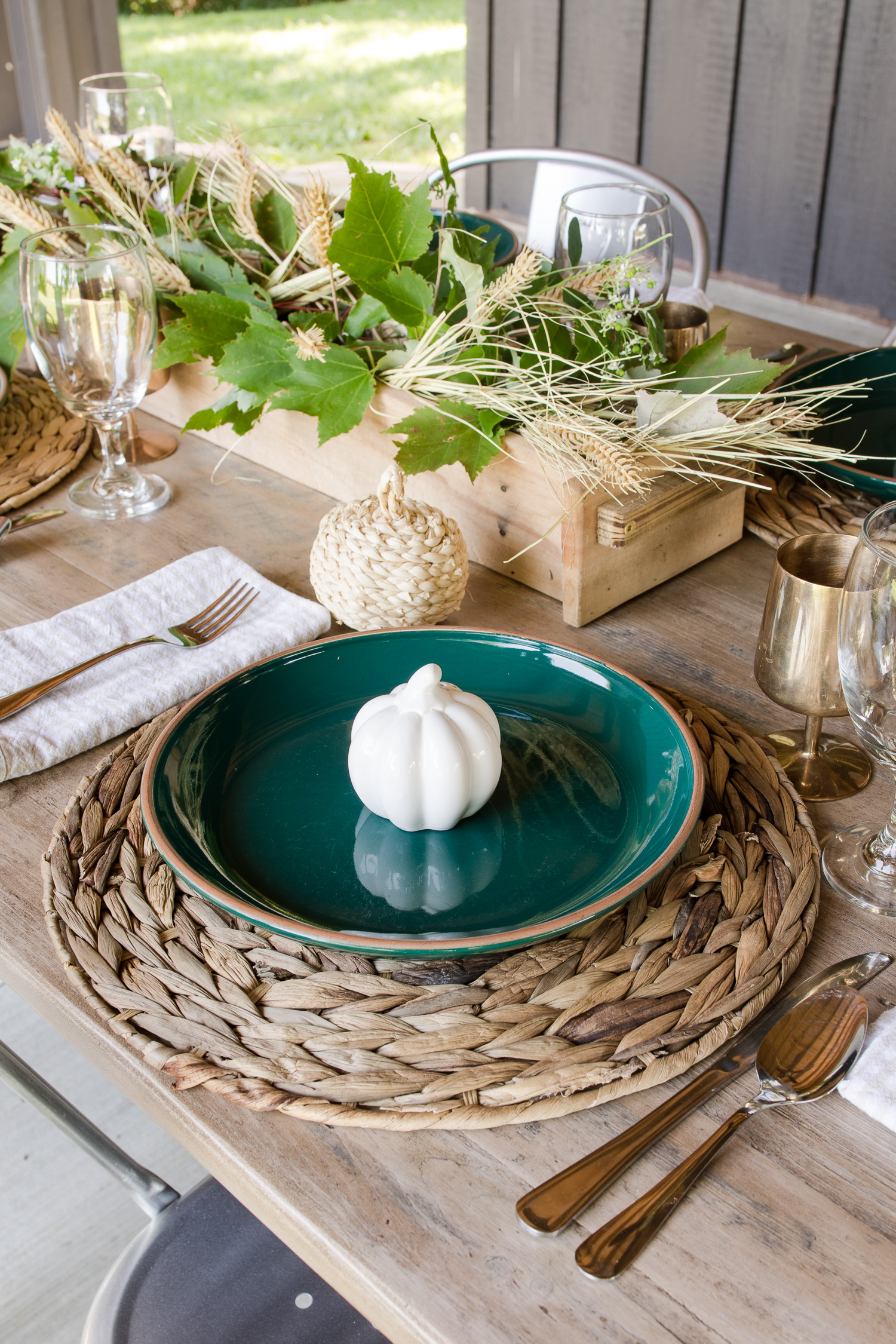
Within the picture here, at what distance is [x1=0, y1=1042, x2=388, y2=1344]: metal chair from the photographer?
0.72 meters

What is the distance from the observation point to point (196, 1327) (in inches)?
28.1


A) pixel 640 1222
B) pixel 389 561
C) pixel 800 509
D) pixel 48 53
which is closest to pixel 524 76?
pixel 48 53

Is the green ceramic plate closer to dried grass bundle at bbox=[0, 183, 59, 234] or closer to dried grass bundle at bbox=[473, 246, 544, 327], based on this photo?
A: dried grass bundle at bbox=[473, 246, 544, 327]

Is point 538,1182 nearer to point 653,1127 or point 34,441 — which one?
point 653,1127

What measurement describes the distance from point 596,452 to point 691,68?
8.23 feet

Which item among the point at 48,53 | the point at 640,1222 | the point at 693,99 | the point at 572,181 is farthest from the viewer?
the point at 48,53

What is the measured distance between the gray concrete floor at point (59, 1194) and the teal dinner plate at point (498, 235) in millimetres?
1033

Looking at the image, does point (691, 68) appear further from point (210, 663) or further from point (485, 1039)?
point (485, 1039)

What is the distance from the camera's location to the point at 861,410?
1.08 m

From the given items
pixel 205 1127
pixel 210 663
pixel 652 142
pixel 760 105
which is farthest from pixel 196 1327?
pixel 652 142

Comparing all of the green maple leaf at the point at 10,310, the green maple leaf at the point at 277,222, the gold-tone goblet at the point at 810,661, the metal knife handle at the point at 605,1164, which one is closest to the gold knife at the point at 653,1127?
the metal knife handle at the point at 605,1164

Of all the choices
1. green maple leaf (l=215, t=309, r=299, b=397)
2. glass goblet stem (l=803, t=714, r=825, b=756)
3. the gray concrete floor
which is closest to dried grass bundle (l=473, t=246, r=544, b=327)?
green maple leaf (l=215, t=309, r=299, b=397)

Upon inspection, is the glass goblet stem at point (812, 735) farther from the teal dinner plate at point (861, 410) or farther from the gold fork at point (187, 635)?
the gold fork at point (187, 635)

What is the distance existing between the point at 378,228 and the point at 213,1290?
780 mm
